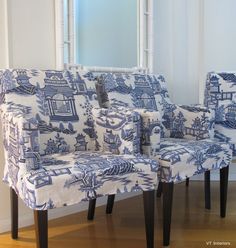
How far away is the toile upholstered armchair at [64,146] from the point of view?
5.09 ft

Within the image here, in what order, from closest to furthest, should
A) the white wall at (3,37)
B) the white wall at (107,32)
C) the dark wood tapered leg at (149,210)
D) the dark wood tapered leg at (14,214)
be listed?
the dark wood tapered leg at (149,210) < the dark wood tapered leg at (14,214) < the white wall at (3,37) < the white wall at (107,32)

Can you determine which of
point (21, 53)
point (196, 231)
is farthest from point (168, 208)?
point (21, 53)

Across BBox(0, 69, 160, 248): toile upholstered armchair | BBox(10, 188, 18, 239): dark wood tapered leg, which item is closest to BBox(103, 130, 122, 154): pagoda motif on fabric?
BBox(0, 69, 160, 248): toile upholstered armchair

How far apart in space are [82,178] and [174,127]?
3.36 feet

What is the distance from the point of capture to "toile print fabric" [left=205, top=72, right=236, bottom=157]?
8.59 ft

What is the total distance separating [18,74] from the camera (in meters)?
1.96

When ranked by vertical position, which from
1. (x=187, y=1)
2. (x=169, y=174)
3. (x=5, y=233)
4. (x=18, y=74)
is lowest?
(x=5, y=233)

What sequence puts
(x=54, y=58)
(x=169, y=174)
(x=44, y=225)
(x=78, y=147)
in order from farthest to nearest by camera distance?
(x=54, y=58), (x=78, y=147), (x=169, y=174), (x=44, y=225)

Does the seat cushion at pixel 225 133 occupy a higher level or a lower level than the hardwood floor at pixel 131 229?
higher

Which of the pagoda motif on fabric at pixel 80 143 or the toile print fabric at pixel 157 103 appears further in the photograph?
the toile print fabric at pixel 157 103

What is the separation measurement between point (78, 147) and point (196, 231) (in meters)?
0.76

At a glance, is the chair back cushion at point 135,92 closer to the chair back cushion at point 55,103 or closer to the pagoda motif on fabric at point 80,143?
the chair back cushion at point 55,103

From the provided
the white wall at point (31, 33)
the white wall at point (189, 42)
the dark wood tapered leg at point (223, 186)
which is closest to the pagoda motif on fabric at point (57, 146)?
the white wall at point (31, 33)

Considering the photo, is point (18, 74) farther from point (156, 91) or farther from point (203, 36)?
point (203, 36)
